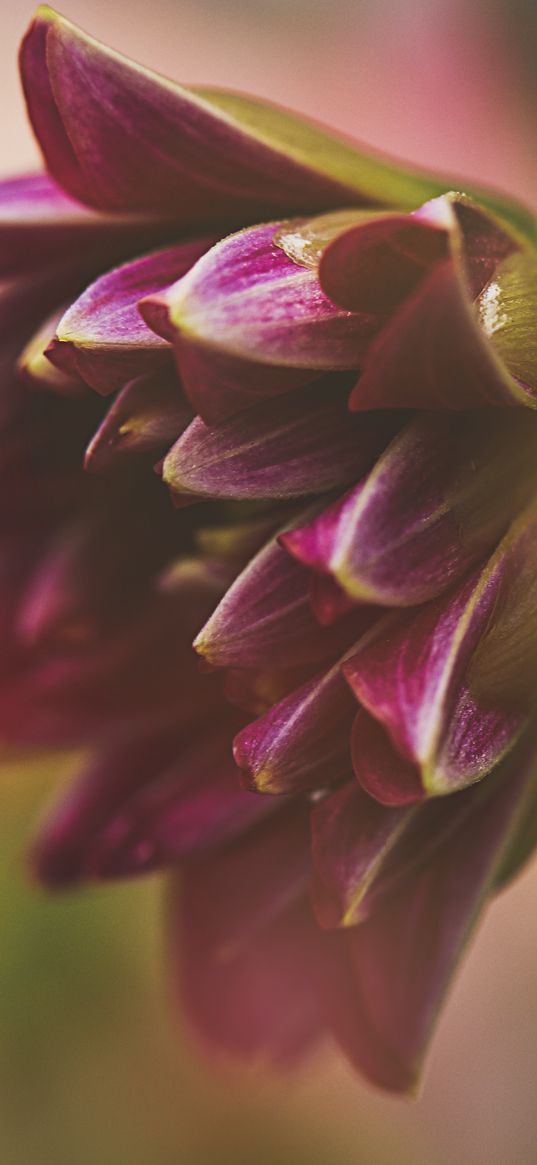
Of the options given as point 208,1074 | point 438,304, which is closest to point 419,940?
point 438,304

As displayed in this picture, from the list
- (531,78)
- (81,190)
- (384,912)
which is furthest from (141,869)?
(531,78)

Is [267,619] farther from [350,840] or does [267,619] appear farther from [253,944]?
[253,944]

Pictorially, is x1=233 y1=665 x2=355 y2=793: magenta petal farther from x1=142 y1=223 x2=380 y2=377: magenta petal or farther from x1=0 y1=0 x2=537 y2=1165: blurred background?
x1=0 y1=0 x2=537 y2=1165: blurred background

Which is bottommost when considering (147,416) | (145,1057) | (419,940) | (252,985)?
(145,1057)

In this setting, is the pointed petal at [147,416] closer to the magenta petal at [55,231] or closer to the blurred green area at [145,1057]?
the magenta petal at [55,231]

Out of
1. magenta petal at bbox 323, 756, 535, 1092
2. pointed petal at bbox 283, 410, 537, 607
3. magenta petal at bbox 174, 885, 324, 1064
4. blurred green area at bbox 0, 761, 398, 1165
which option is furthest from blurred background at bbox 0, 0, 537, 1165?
pointed petal at bbox 283, 410, 537, 607

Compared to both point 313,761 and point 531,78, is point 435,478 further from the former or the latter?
point 531,78
